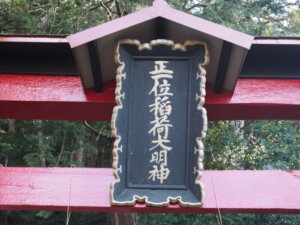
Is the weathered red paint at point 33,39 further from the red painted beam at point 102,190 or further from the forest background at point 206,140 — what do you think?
the forest background at point 206,140

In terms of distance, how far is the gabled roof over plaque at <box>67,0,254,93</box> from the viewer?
8.16ft

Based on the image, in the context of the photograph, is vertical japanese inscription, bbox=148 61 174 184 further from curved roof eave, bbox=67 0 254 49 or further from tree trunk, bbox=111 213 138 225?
tree trunk, bbox=111 213 138 225

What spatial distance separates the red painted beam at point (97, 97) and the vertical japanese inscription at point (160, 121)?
46 centimetres

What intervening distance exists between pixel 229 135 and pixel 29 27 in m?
4.16

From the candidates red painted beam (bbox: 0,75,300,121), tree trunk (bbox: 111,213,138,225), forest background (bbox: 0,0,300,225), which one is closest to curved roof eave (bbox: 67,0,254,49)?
red painted beam (bbox: 0,75,300,121)

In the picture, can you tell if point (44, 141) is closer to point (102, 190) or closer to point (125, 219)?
point (125, 219)

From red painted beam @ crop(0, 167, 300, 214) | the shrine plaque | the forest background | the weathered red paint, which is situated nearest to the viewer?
the shrine plaque

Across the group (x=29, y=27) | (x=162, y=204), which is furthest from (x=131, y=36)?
(x=29, y=27)

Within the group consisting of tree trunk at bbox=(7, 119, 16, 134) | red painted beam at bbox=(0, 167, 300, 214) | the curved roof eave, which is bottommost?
tree trunk at bbox=(7, 119, 16, 134)

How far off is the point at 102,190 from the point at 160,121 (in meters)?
0.61

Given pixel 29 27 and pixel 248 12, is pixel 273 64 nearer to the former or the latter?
pixel 248 12

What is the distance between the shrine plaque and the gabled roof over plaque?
0.30 feet

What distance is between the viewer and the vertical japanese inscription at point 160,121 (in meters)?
2.44

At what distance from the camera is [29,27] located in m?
7.18
